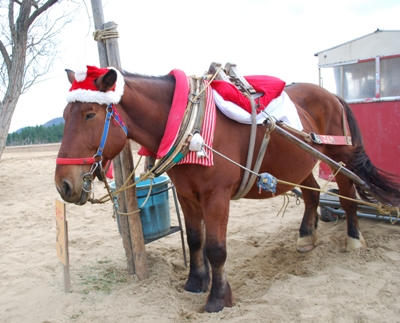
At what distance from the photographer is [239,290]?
3.31 meters

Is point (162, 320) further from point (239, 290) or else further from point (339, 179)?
point (339, 179)

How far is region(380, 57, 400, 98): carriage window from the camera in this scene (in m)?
4.49

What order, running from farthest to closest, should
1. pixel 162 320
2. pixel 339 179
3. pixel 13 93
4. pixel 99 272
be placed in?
1. pixel 13 93
2. pixel 339 179
3. pixel 99 272
4. pixel 162 320

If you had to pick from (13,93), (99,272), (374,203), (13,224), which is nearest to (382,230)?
(374,203)

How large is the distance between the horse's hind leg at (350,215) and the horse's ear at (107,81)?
2645 millimetres

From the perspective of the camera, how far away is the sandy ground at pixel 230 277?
2.76 m

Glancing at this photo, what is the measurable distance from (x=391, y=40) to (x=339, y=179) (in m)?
1.91

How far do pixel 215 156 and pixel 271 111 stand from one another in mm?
737

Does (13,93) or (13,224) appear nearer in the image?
(13,224)

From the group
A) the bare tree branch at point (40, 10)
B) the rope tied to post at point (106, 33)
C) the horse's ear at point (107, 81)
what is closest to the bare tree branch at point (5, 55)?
the bare tree branch at point (40, 10)

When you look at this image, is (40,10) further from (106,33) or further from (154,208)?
(154,208)

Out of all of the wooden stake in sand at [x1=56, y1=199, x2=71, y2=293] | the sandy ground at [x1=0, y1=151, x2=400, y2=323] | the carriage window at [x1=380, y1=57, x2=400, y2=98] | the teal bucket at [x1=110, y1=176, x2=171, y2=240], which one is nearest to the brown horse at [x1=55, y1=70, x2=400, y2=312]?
the sandy ground at [x1=0, y1=151, x2=400, y2=323]

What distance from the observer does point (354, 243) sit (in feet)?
12.7

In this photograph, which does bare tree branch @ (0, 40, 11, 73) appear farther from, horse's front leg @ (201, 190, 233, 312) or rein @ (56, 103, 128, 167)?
horse's front leg @ (201, 190, 233, 312)
